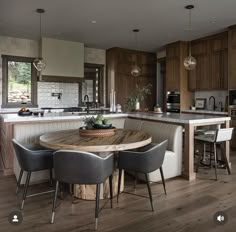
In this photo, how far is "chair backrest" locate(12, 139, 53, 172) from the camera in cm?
253

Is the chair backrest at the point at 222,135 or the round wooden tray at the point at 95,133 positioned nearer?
the round wooden tray at the point at 95,133

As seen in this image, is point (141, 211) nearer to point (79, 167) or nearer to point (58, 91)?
point (79, 167)

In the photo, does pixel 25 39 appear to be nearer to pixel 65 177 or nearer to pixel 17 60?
pixel 17 60

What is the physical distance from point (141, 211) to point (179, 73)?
5.18m

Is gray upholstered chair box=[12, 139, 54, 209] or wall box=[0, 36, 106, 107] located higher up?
wall box=[0, 36, 106, 107]

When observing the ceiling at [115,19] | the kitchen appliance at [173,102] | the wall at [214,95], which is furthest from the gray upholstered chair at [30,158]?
the wall at [214,95]

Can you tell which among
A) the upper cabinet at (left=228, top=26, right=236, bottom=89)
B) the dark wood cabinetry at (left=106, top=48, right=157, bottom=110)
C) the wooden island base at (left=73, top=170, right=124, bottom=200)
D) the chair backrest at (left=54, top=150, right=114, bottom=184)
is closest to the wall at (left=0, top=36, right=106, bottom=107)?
the dark wood cabinetry at (left=106, top=48, right=157, bottom=110)

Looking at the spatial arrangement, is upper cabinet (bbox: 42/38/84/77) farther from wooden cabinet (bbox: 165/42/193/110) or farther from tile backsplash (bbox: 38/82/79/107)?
wooden cabinet (bbox: 165/42/193/110)

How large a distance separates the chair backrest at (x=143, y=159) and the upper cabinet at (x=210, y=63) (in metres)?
4.22

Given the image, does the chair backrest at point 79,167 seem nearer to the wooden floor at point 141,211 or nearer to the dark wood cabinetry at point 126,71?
the wooden floor at point 141,211

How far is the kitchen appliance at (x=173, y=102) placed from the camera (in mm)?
7090

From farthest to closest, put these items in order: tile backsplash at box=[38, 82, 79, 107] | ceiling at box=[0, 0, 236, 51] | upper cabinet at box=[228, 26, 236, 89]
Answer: tile backsplash at box=[38, 82, 79, 107] → upper cabinet at box=[228, 26, 236, 89] → ceiling at box=[0, 0, 236, 51]

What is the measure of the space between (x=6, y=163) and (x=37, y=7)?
2794mm

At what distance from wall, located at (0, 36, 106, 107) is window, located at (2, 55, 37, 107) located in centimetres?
16
